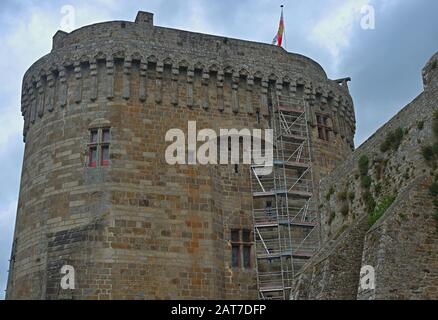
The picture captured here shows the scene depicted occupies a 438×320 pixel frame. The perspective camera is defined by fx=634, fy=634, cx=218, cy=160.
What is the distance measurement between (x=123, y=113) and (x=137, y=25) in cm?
352

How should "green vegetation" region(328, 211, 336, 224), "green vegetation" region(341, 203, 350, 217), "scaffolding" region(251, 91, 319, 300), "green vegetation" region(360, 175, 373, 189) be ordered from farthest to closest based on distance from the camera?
1. "scaffolding" region(251, 91, 319, 300)
2. "green vegetation" region(328, 211, 336, 224)
3. "green vegetation" region(341, 203, 350, 217)
4. "green vegetation" region(360, 175, 373, 189)

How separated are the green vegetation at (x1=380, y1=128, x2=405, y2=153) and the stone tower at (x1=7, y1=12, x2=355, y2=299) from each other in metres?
8.15

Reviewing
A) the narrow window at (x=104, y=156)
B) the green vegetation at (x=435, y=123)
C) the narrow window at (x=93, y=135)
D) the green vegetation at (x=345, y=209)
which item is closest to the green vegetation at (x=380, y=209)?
→ the green vegetation at (x=435, y=123)

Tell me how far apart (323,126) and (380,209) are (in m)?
11.3

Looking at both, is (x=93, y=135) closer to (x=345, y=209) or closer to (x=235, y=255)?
(x=235, y=255)

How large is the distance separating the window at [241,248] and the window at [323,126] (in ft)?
17.0

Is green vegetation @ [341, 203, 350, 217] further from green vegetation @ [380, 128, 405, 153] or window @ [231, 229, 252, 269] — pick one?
window @ [231, 229, 252, 269]

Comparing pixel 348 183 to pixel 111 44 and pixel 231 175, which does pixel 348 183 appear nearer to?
pixel 231 175

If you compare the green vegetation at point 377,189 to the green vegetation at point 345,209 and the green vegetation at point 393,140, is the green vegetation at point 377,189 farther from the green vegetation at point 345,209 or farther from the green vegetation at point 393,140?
the green vegetation at point 345,209

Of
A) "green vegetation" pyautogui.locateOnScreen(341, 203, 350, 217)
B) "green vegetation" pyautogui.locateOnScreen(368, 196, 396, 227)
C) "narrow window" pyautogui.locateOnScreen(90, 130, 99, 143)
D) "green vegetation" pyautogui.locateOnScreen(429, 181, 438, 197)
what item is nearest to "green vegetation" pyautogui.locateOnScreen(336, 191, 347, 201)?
"green vegetation" pyautogui.locateOnScreen(341, 203, 350, 217)

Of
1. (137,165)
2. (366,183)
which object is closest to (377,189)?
(366,183)

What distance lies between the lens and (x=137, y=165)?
20.6 m

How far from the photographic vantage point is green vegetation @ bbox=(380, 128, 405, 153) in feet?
44.7
